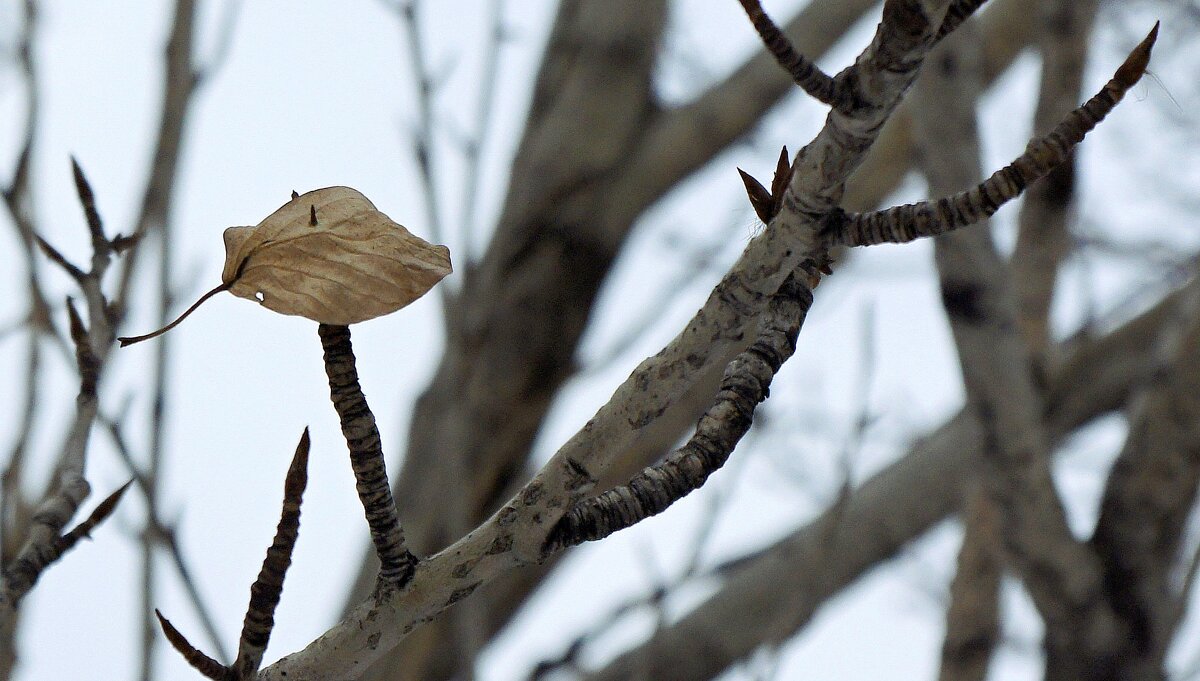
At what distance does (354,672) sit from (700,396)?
56.3 inches

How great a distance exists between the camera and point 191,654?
1.22ft

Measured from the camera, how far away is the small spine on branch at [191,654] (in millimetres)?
362

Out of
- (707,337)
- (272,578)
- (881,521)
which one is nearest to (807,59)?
(707,337)

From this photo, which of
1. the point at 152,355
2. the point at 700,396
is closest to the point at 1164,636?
the point at 700,396

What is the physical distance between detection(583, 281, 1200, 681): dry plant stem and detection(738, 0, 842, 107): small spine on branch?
128 centimetres

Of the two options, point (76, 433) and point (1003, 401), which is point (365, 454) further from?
A: point (1003, 401)

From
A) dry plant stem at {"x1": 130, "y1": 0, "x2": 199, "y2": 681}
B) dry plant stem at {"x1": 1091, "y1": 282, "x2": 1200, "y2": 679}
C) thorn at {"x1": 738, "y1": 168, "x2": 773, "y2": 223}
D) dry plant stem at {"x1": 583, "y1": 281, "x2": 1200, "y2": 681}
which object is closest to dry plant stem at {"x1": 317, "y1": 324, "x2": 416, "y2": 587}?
thorn at {"x1": 738, "y1": 168, "x2": 773, "y2": 223}

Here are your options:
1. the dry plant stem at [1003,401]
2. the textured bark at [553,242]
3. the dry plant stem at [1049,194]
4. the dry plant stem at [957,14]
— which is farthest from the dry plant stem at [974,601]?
the dry plant stem at [957,14]

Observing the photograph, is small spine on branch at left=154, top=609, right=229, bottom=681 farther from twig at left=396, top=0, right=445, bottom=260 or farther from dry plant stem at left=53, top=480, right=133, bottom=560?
twig at left=396, top=0, right=445, bottom=260

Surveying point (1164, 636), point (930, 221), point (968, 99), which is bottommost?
point (1164, 636)

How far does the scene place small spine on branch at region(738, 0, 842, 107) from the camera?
34cm

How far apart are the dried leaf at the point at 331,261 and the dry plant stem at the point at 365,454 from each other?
20 millimetres

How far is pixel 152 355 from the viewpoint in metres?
1.01

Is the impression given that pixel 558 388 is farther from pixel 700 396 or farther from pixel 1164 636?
pixel 1164 636
